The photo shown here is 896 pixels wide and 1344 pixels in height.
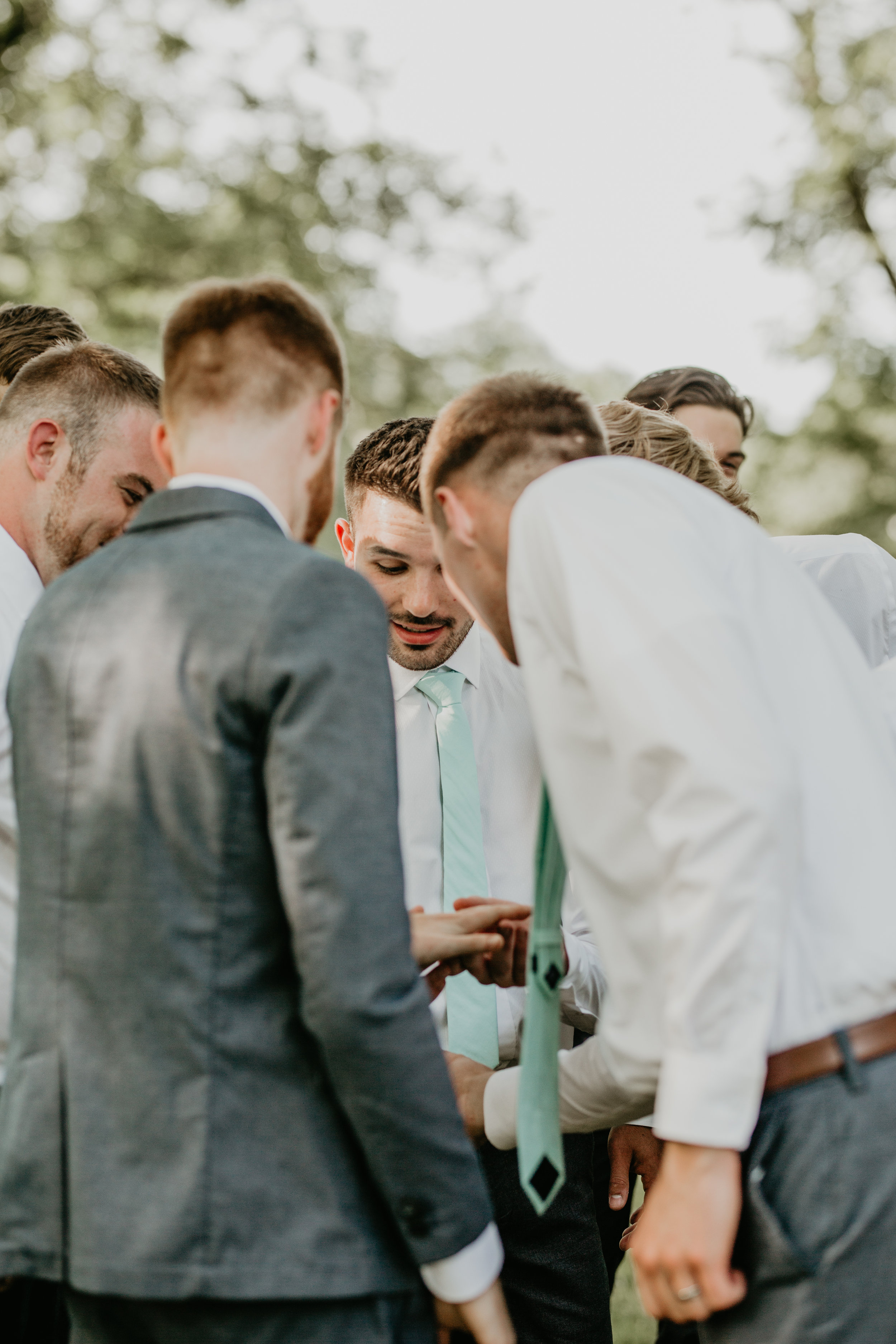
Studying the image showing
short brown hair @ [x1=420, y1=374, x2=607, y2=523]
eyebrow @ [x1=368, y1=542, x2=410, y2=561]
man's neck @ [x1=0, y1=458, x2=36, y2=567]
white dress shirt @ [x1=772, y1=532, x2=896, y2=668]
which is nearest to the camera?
short brown hair @ [x1=420, y1=374, x2=607, y2=523]

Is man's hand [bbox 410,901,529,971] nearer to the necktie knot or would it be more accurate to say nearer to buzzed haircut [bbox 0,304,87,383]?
the necktie knot

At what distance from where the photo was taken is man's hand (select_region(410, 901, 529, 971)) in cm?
232

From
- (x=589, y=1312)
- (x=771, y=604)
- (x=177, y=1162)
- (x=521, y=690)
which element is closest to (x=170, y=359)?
(x=771, y=604)

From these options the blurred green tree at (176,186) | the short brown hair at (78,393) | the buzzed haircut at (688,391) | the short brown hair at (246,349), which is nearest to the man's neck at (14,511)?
the short brown hair at (78,393)

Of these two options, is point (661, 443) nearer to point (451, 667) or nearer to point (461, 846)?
point (451, 667)

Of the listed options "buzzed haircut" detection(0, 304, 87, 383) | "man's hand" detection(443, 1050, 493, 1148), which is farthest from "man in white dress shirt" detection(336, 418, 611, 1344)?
"buzzed haircut" detection(0, 304, 87, 383)

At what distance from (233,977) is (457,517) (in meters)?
0.92

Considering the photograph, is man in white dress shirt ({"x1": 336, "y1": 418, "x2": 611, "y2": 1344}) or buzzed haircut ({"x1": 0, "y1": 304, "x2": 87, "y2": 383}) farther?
buzzed haircut ({"x1": 0, "y1": 304, "x2": 87, "y2": 383})

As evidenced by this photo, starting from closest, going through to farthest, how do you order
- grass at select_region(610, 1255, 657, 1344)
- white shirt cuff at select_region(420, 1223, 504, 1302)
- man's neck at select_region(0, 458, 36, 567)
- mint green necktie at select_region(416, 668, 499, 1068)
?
white shirt cuff at select_region(420, 1223, 504, 1302) → mint green necktie at select_region(416, 668, 499, 1068) → man's neck at select_region(0, 458, 36, 567) → grass at select_region(610, 1255, 657, 1344)

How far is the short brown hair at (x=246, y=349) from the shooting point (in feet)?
6.34

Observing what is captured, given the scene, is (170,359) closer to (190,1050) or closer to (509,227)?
(190,1050)

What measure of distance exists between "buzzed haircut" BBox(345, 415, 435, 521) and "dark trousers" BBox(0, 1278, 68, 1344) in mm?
2164

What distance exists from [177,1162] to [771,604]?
1.16 metres

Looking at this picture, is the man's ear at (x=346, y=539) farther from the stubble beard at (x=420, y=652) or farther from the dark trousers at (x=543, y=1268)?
the dark trousers at (x=543, y=1268)
